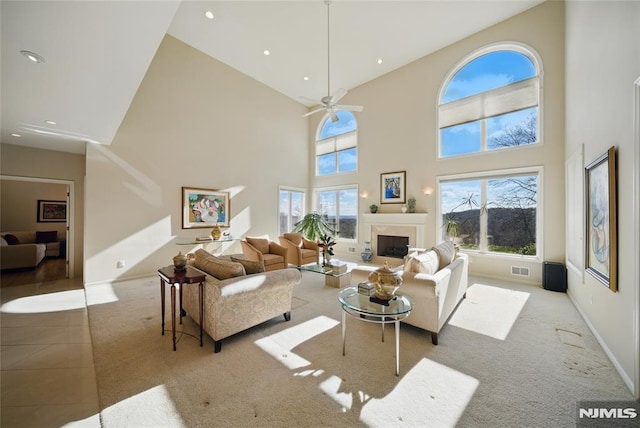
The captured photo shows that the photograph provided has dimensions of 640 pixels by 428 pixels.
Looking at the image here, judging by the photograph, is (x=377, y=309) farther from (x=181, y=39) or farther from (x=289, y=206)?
(x=181, y=39)

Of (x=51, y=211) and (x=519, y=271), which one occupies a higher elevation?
(x=51, y=211)

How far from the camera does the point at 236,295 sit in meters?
2.36

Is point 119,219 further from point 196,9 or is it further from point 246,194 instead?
point 196,9

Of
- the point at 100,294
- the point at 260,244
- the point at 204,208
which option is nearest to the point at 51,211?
the point at 204,208

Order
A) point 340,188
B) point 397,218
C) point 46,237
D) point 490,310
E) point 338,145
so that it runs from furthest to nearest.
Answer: point 338,145
point 340,188
point 46,237
point 397,218
point 490,310

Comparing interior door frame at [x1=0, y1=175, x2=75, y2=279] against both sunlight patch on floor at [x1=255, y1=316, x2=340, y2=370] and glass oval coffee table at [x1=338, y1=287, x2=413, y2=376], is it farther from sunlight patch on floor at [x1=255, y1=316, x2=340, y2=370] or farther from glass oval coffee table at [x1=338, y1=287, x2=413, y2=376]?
glass oval coffee table at [x1=338, y1=287, x2=413, y2=376]

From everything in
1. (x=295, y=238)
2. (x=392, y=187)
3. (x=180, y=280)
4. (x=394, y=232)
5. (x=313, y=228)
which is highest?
(x=392, y=187)

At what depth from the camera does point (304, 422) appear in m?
1.54

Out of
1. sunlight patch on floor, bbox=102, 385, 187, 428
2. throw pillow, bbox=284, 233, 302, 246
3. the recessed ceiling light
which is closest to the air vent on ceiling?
throw pillow, bbox=284, 233, 302, 246

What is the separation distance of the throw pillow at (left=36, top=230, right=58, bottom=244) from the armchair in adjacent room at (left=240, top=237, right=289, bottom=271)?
6.70m

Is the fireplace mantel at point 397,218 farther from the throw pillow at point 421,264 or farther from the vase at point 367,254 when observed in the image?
the throw pillow at point 421,264

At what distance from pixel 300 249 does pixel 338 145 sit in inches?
159

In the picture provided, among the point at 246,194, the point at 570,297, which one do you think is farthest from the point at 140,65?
the point at 570,297

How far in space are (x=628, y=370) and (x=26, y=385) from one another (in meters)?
4.77
